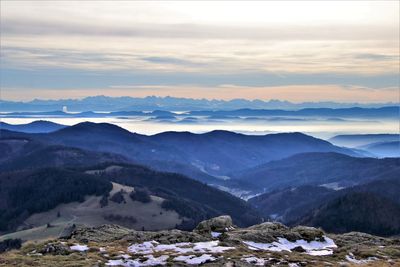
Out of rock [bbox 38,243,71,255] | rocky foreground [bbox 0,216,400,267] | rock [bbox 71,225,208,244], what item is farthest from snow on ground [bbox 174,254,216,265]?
rock [bbox 38,243,71,255]

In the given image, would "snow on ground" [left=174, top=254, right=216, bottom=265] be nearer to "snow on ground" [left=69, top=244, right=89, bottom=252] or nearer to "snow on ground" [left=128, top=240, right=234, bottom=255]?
"snow on ground" [left=128, top=240, right=234, bottom=255]

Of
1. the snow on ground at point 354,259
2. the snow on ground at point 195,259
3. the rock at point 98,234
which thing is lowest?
the rock at point 98,234

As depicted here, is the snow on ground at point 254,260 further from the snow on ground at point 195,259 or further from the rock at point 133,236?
the rock at point 133,236

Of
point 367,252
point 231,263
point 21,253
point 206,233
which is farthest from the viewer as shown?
point 206,233

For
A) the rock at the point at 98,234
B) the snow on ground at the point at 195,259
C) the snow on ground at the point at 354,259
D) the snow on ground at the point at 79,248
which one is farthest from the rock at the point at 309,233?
the snow on ground at the point at 79,248

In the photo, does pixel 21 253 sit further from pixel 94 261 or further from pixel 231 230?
pixel 231 230

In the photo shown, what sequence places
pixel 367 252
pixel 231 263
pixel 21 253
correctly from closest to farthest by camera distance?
pixel 231 263 < pixel 21 253 < pixel 367 252

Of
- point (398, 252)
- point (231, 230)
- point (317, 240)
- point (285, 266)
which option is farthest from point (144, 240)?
point (398, 252)
